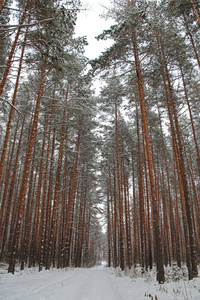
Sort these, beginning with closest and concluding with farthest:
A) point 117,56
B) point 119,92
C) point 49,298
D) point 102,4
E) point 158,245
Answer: point 49,298 < point 158,245 < point 102,4 < point 117,56 < point 119,92

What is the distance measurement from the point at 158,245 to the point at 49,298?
467 centimetres

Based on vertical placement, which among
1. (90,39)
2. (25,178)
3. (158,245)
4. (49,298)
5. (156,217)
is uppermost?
(90,39)

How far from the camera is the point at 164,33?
945 centimetres

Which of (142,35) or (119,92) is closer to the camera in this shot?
(142,35)

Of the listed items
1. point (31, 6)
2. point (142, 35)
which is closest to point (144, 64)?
point (142, 35)

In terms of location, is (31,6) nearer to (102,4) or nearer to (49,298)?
(102,4)

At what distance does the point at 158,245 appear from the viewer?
7.18 m

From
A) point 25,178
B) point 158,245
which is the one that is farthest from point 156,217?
point 25,178

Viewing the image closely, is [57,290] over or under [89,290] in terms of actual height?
over

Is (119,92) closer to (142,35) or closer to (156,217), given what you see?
(142,35)

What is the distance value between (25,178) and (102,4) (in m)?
8.91

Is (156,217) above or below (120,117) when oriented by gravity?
below

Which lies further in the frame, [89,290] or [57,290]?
[89,290]

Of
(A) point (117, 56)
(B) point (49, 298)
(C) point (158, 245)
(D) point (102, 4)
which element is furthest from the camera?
(A) point (117, 56)
